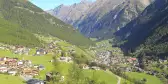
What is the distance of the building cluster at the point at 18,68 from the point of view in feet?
526

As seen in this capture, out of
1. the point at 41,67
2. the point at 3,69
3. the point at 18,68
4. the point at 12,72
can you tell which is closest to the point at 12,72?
the point at 12,72

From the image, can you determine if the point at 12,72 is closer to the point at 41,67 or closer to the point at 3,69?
the point at 3,69

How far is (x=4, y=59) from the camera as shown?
193625mm

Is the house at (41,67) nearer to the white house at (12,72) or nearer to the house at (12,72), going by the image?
the house at (12,72)

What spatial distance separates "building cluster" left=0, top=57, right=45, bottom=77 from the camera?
160250mm

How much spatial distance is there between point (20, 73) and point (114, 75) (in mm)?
51924

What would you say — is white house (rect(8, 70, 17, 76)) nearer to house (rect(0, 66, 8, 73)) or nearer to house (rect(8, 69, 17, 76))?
house (rect(8, 69, 17, 76))

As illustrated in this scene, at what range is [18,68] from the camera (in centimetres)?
17150

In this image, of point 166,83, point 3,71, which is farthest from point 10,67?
point 166,83

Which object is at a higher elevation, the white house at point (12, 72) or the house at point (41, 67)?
the house at point (41, 67)

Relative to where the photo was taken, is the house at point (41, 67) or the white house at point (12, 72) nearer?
the white house at point (12, 72)

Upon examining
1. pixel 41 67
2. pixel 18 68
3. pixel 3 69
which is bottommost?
pixel 3 69

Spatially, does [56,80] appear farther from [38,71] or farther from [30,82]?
[38,71]

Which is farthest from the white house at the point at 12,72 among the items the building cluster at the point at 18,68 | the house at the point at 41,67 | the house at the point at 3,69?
the house at the point at 41,67
